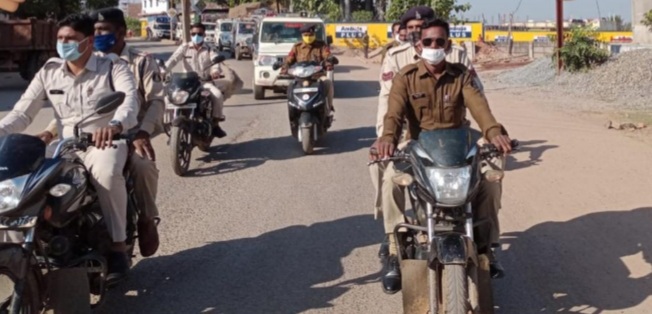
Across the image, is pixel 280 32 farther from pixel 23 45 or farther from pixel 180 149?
pixel 180 149

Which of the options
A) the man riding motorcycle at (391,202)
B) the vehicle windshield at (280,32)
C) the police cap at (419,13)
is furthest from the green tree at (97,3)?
the man riding motorcycle at (391,202)

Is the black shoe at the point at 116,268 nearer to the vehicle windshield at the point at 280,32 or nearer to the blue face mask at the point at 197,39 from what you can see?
the blue face mask at the point at 197,39

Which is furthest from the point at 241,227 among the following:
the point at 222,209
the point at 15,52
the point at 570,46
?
the point at 15,52

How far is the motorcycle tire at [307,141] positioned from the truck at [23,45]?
15047mm

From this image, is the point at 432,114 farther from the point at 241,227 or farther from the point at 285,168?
the point at 285,168

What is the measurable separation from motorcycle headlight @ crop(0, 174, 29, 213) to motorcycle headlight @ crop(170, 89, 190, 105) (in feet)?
20.5

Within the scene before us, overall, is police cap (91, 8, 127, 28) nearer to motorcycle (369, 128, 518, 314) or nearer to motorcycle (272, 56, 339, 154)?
motorcycle (369, 128, 518, 314)

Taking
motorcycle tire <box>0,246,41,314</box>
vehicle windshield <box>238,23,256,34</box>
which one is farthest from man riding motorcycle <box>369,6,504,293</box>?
vehicle windshield <box>238,23,256,34</box>

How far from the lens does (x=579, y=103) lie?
58.8ft

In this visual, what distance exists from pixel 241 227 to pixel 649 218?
11.6 feet

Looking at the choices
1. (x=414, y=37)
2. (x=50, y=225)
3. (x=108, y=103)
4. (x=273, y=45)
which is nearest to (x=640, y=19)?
(x=273, y=45)

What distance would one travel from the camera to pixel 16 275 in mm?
4066

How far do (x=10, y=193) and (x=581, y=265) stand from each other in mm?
3939

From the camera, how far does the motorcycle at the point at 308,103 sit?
11.3 metres
